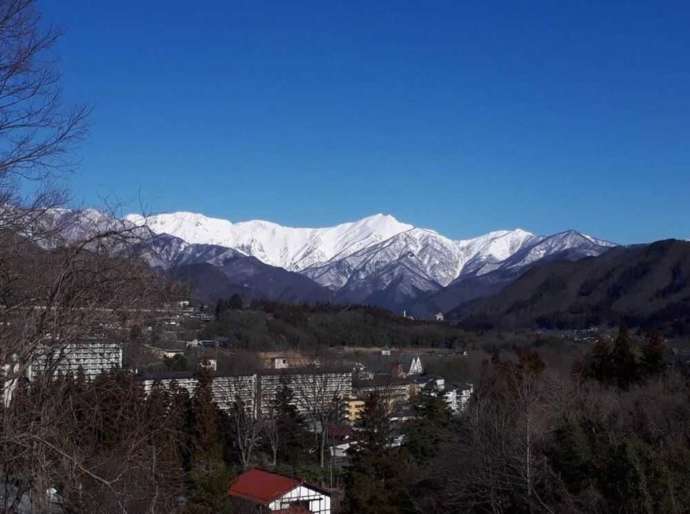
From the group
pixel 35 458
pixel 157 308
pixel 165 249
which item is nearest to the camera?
pixel 35 458

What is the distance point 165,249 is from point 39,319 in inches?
58.7

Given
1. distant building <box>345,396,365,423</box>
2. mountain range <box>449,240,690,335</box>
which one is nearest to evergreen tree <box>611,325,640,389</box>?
distant building <box>345,396,365,423</box>

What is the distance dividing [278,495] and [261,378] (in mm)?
13485

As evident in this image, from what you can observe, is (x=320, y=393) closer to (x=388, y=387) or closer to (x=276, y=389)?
(x=276, y=389)

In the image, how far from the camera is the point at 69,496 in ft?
14.3

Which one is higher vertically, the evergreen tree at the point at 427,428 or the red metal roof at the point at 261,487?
the evergreen tree at the point at 427,428

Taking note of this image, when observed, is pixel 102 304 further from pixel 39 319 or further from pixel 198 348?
pixel 198 348

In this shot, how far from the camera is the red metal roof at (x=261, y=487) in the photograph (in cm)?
1812

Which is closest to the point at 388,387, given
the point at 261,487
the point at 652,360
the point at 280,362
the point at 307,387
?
the point at 307,387

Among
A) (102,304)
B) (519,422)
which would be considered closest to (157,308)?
(102,304)

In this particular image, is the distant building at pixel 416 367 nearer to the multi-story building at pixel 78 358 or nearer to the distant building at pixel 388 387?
the distant building at pixel 388 387

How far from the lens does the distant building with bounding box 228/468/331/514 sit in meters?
17.9

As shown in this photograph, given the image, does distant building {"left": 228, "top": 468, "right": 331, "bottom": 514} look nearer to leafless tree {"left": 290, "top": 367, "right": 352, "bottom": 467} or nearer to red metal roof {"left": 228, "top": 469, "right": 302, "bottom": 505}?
red metal roof {"left": 228, "top": 469, "right": 302, "bottom": 505}

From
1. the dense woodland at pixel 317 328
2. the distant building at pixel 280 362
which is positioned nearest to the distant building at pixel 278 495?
the distant building at pixel 280 362
